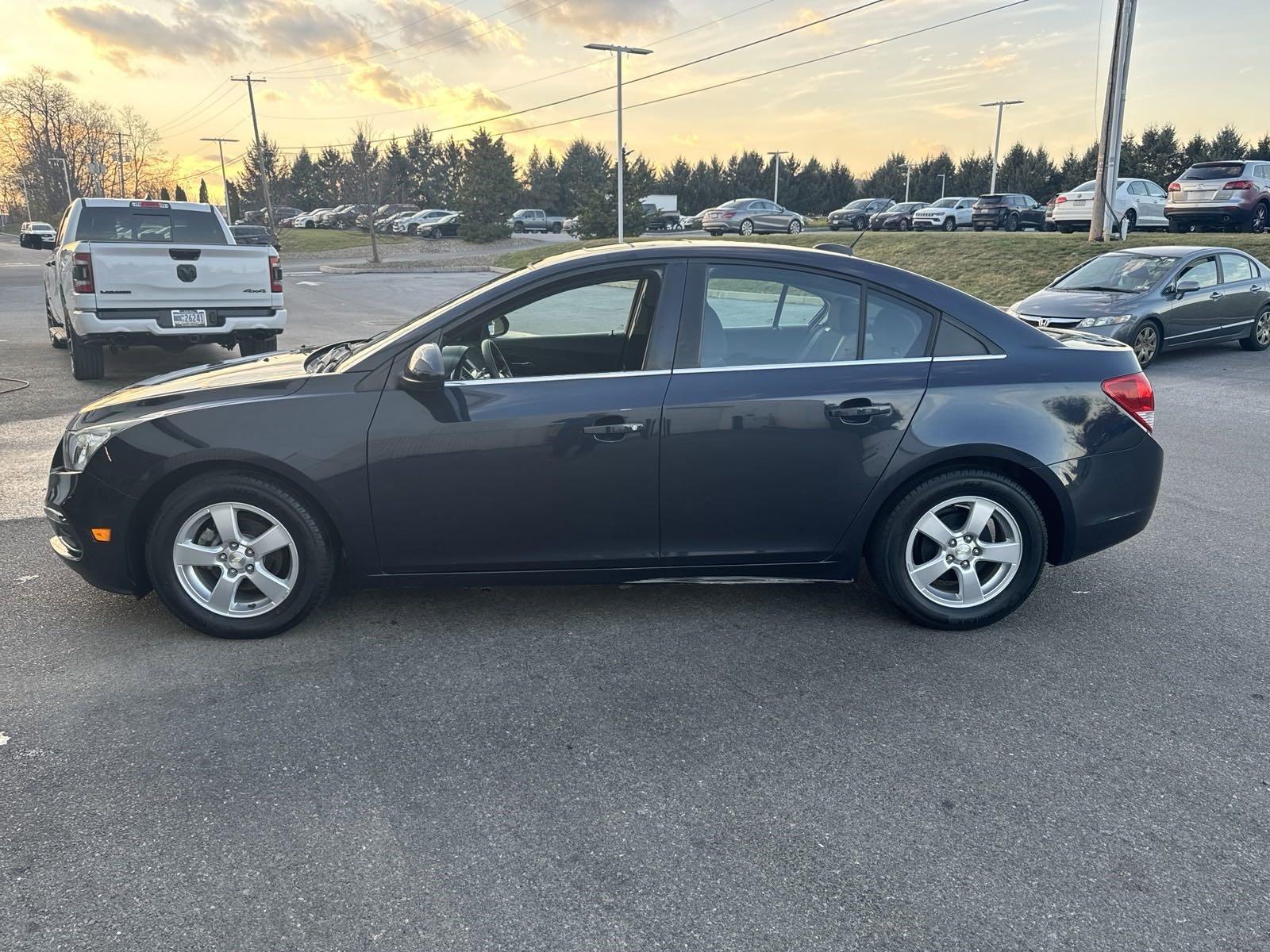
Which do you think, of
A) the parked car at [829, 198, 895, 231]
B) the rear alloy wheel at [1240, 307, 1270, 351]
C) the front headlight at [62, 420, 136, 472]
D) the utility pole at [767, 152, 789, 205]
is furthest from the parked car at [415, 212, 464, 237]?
the front headlight at [62, 420, 136, 472]

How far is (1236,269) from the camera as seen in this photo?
13.2 metres

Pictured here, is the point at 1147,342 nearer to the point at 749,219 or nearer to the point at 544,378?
the point at 544,378

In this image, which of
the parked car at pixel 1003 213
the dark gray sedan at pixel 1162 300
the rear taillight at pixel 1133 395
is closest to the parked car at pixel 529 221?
the parked car at pixel 1003 213

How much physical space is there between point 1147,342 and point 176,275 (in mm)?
11457

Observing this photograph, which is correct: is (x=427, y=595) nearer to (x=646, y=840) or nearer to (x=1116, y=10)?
(x=646, y=840)

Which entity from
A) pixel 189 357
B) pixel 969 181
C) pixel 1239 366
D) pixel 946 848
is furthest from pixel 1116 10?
pixel 969 181

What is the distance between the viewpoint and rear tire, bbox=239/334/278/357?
10766 mm

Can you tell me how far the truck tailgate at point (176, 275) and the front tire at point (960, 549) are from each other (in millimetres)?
8344

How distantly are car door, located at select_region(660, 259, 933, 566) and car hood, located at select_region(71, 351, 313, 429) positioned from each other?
1676 mm

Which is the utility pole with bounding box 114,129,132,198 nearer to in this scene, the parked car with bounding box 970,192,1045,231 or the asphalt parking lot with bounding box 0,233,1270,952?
the parked car with bounding box 970,192,1045,231

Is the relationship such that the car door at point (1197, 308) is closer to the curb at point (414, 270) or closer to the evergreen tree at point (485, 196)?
the curb at point (414, 270)

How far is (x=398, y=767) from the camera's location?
3.16 m

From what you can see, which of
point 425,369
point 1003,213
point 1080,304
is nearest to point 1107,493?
A: point 425,369

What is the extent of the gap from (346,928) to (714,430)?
2.32 m
